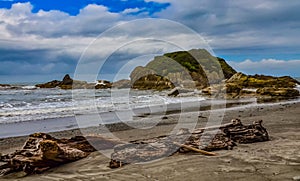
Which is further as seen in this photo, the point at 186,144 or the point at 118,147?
the point at 186,144

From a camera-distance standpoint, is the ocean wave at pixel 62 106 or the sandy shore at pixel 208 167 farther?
the ocean wave at pixel 62 106

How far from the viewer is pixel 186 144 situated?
759 centimetres

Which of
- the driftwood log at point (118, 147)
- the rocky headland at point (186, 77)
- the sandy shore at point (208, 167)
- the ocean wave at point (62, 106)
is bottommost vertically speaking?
the sandy shore at point (208, 167)

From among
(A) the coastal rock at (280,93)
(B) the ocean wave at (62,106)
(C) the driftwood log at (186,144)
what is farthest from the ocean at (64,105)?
(C) the driftwood log at (186,144)

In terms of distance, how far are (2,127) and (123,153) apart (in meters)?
10.5

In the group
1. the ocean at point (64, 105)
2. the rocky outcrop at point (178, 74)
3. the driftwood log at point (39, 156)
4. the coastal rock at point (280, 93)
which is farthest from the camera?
the rocky outcrop at point (178, 74)

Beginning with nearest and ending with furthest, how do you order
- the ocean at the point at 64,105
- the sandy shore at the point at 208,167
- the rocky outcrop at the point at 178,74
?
the sandy shore at the point at 208,167
the ocean at the point at 64,105
the rocky outcrop at the point at 178,74

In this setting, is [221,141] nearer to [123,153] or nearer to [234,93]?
[123,153]

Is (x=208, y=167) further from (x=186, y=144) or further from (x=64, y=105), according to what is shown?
(x=64, y=105)

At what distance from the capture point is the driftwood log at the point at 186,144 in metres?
7.05

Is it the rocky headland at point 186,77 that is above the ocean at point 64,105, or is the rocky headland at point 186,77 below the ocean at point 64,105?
above

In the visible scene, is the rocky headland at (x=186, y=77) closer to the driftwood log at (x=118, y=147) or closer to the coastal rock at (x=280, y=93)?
the coastal rock at (x=280, y=93)

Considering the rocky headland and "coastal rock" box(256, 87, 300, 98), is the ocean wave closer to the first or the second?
"coastal rock" box(256, 87, 300, 98)

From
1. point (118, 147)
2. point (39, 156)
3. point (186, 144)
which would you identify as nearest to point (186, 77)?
point (186, 144)
